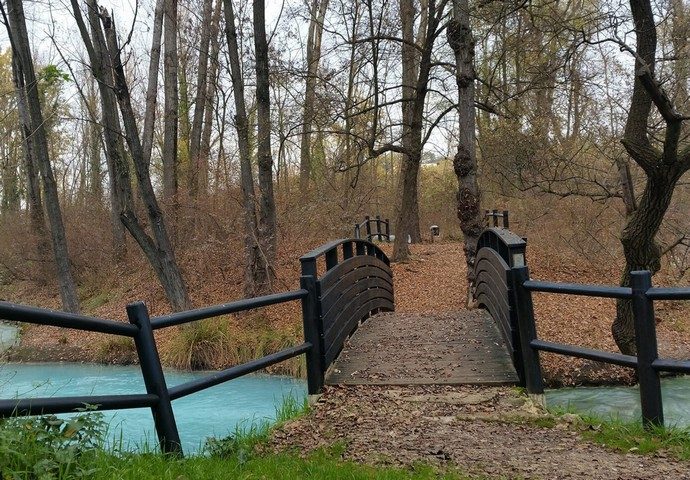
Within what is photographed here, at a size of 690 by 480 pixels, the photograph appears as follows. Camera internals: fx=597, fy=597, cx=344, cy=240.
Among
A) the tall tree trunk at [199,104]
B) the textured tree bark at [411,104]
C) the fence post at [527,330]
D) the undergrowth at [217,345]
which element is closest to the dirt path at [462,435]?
the fence post at [527,330]

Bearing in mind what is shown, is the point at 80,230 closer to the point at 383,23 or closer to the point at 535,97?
the point at 383,23

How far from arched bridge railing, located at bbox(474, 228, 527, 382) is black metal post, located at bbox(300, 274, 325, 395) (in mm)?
1791

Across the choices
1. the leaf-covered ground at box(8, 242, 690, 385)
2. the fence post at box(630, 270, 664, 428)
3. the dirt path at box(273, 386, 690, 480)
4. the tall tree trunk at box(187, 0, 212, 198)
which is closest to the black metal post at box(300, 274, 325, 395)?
the dirt path at box(273, 386, 690, 480)

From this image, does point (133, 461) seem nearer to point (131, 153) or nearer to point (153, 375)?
point (153, 375)

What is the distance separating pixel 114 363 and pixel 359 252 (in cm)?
703

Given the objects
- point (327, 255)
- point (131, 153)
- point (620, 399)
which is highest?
point (131, 153)

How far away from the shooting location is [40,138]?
16.0m

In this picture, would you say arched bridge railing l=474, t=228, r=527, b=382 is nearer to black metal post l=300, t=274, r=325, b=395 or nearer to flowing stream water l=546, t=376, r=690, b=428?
black metal post l=300, t=274, r=325, b=395

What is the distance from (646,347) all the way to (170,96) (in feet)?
60.3

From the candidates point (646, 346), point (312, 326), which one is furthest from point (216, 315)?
point (646, 346)

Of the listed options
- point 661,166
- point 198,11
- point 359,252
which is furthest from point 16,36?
point 661,166

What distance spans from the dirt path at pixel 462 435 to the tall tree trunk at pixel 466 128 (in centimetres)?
766

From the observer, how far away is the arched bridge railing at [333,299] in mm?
5570

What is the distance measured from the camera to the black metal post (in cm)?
551
